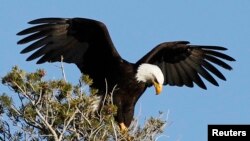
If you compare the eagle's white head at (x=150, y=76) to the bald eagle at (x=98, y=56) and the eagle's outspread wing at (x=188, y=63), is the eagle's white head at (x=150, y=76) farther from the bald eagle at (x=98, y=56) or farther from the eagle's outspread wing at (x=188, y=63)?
the eagle's outspread wing at (x=188, y=63)

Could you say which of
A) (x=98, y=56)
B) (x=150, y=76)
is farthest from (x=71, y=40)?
(x=150, y=76)

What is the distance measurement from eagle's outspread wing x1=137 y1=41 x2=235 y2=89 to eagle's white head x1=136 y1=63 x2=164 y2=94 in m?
1.22

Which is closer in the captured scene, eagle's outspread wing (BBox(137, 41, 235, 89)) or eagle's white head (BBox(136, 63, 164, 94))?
eagle's white head (BBox(136, 63, 164, 94))

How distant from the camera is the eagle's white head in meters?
10.4

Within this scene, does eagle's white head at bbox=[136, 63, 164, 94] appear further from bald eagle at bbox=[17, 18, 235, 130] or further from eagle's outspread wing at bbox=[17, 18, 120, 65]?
eagle's outspread wing at bbox=[17, 18, 120, 65]

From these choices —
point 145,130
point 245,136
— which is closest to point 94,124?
point 145,130

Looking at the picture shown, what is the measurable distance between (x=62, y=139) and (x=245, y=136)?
2604 millimetres

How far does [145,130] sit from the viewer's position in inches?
327

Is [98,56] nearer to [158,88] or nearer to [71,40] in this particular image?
[71,40]

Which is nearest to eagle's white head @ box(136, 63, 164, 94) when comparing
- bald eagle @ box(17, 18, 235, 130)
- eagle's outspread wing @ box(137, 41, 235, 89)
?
bald eagle @ box(17, 18, 235, 130)

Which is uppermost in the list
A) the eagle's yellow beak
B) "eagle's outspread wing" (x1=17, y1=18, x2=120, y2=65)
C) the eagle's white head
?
"eagle's outspread wing" (x1=17, y1=18, x2=120, y2=65)

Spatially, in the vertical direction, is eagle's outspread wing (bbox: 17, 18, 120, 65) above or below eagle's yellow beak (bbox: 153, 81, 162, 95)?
above

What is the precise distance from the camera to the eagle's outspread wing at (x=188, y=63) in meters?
11.9

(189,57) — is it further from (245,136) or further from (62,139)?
(62,139)
